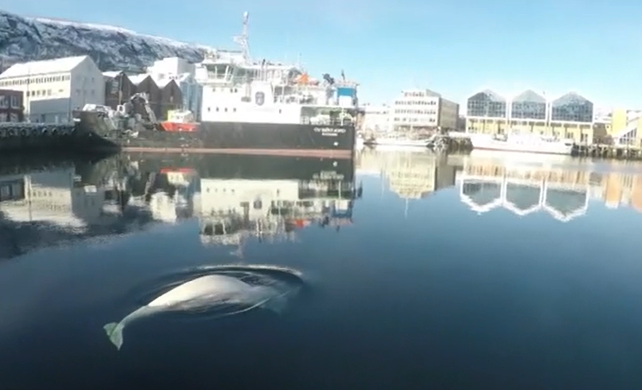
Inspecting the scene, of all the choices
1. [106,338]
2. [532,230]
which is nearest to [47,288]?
[106,338]

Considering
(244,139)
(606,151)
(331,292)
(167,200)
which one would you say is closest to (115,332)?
(331,292)

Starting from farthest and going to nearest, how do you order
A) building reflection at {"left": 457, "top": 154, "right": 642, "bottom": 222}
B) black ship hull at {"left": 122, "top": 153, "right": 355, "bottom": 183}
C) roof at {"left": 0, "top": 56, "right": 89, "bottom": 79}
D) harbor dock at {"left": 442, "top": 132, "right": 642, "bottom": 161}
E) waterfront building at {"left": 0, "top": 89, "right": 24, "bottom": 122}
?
harbor dock at {"left": 442, "top": 132, "right": 642, "bottom": 161}, roof at {"left": 0, "top": 56, "right": 89, "bottom": 79}, waterfront building at {"left": 0, "top": 89, "right": 24, "bottom": 122}, black ship hull at {"left": 122, "top": 153, "right": 355, "bottom": 183}, building reflection at {"left": 457, "top": 154, "right": 642, "bottom": 222}

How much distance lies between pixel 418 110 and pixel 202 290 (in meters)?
93.8

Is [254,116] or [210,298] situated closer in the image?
[210,298]

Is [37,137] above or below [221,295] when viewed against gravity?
above

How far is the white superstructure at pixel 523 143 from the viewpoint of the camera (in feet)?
247

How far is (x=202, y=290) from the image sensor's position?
29.3 feet

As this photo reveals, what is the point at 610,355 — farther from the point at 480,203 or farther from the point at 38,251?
the point at 480,203

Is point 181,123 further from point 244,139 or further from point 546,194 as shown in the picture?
point 546,194

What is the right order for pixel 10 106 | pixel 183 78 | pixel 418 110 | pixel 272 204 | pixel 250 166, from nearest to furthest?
1. pixel 272 204
2. pixel 250 166
3. pixel 10 106
4. pixel 183 78
5. pixel 418 110

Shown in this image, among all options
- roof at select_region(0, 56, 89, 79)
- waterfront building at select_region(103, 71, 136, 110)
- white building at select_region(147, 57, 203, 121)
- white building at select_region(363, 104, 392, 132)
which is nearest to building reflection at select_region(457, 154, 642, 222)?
white building at select_region(147, 57, 203, 121)

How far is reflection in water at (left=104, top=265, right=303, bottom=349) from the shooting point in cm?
821

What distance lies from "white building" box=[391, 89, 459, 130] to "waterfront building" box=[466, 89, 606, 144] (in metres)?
7.55

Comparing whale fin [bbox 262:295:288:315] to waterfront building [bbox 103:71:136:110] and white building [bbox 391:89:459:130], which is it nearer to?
waterfront building [bbox 103:71:136:110]
